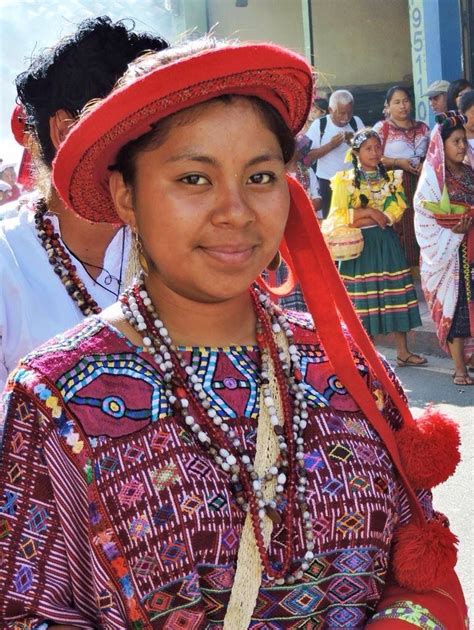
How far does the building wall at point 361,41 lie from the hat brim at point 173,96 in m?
13.8

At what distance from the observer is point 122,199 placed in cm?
183

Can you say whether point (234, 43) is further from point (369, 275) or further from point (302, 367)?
point (369, 275)

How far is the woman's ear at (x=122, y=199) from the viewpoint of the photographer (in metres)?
1.82

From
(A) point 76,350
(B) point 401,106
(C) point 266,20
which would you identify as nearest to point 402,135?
(B) point 401,106

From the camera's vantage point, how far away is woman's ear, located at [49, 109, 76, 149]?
8.48ft

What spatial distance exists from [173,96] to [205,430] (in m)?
0.58

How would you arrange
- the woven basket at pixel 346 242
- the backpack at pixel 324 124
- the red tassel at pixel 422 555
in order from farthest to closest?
the backpack at pixel 324 124
the woven basket at pixel 346 242
the red tassel at pixel 422 555

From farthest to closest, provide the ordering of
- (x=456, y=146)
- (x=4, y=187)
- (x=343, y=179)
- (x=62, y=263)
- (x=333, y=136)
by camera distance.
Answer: (x=4, y=187), (x=333, y=136), (x=343, y=179), (x=456, y=146), (x=62, y=263)

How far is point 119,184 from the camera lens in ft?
6.00

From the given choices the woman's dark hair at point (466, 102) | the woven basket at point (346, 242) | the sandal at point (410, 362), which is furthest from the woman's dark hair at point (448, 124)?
the sandal at point (410, 362)

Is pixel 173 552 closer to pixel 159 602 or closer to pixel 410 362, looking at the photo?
pixel 159 602

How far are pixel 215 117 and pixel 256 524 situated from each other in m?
0.70

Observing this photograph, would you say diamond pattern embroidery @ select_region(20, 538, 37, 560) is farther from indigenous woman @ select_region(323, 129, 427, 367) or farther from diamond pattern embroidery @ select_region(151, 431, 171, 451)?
indigenous woman @ select_region(323, 129, 427, 367)

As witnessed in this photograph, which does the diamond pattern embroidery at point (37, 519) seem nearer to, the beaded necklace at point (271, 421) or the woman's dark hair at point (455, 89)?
the beaded necklace at point (271, 421)
